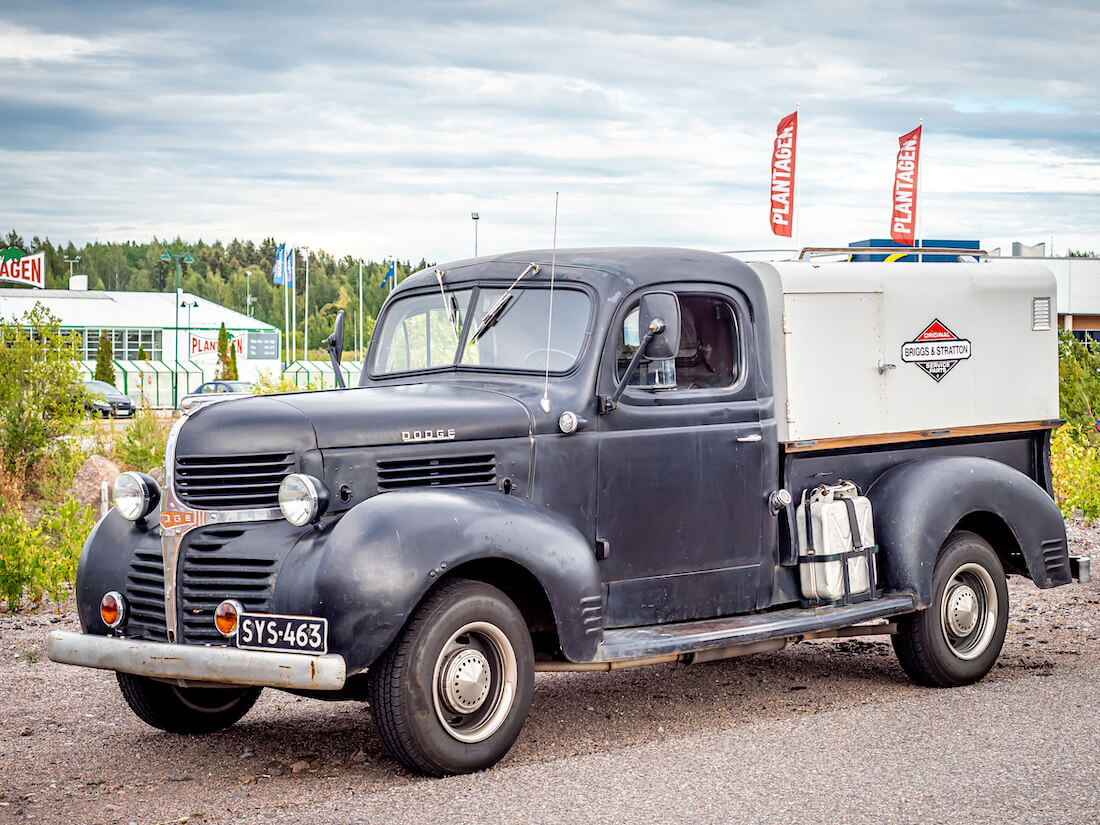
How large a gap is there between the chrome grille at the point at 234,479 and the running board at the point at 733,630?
1.62 m

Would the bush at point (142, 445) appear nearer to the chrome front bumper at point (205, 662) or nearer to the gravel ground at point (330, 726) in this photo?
the gravel ground at point (330, 726)

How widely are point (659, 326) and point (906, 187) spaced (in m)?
24.8

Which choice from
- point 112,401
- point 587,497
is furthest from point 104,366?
point 587,497

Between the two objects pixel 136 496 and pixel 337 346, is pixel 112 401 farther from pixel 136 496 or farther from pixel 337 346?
A: pixel 136 496

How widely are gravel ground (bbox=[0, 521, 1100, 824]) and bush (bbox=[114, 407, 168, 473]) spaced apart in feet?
25.5

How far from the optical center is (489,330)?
6914 millimetres

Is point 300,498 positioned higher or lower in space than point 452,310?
lower

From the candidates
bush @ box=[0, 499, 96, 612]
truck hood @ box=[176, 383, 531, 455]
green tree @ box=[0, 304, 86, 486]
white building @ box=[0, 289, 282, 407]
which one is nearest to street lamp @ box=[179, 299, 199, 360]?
white building @ box=[0, 289, 282, 407]

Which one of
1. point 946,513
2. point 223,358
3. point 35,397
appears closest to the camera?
point 946,513

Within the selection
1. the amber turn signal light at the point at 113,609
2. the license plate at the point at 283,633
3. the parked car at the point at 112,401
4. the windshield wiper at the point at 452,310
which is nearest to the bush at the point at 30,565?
the amber turn signal light at the point at 113,609

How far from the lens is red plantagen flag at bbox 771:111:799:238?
89.5 ft

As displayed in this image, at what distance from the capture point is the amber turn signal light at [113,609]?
595 cm

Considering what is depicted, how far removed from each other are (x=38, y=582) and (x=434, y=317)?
4.38m

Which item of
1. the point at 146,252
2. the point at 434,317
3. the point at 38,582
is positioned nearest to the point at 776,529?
the point at 434,317
